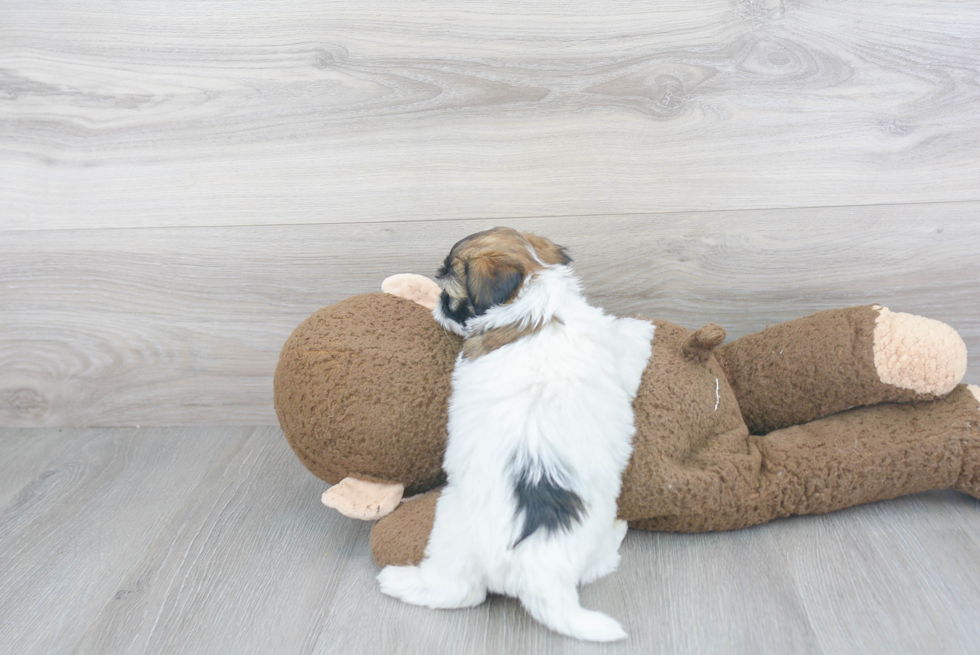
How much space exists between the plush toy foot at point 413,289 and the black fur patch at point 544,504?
39cm

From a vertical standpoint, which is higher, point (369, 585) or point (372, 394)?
point (372, 394)

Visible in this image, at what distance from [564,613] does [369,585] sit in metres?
0.30

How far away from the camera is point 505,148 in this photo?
1.22m

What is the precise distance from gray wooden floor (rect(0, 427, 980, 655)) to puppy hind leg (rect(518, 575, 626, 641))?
0.10 feet

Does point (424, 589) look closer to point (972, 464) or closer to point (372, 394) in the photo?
point (372, 394)

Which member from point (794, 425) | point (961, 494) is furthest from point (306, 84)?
point (961, 494)

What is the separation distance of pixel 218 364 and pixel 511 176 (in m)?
0.70

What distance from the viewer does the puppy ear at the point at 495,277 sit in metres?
0.89

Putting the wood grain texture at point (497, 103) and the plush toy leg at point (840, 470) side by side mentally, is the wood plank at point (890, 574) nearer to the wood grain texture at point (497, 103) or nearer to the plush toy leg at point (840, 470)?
the plush toy leg at point (840, 470)

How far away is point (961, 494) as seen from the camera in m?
1.08

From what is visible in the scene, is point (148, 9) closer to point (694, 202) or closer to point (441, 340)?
point (441, 340)

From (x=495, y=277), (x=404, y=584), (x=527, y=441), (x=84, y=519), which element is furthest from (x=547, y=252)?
(x=84, y=519)

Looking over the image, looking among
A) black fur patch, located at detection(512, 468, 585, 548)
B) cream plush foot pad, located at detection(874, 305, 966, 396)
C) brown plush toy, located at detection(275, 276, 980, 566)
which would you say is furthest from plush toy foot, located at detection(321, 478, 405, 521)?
cream plush foot pad, located at detection(874, 305, 966, 396)

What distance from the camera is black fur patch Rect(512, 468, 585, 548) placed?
32.3 inches
